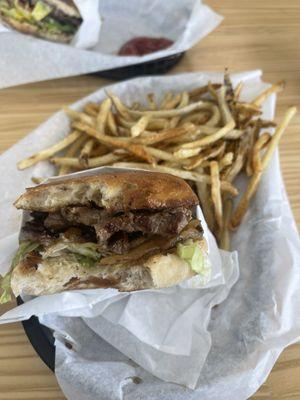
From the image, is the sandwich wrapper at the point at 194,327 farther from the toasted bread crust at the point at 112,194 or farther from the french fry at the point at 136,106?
the french fry at the point at 136,106

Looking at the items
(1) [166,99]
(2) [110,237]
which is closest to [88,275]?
(2) [110,237]

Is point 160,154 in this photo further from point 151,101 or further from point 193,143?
point 151,101

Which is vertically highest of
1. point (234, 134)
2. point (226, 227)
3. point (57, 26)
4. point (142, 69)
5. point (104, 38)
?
point (57, 26)

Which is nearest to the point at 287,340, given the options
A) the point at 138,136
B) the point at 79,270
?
the point at 79,270

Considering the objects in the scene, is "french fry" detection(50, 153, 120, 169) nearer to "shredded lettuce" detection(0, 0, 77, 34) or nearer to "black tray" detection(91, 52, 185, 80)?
"black tray" detection(91, 52, 185, 80)

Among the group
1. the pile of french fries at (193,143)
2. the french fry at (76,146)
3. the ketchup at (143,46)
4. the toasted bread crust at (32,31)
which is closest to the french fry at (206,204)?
the pile of french fries at (193,143)

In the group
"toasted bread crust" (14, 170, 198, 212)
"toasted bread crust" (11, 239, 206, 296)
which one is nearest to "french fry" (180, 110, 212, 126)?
"toasted bread crust" (14, 170, 198, 212)
